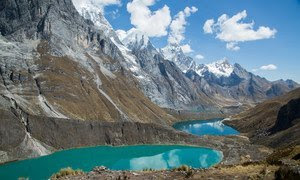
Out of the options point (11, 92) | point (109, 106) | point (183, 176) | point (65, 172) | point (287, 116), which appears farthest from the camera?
point (109, 106)

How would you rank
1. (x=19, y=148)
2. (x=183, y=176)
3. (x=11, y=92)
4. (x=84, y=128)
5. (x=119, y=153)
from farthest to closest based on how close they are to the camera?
(x=11, y=92) < (x=84, y=128) < (x=119, y=153) < (x=19, y=148) < (x=183, y=176)

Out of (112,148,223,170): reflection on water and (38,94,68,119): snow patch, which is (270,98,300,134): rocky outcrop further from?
(38,94,68,119): snow patch

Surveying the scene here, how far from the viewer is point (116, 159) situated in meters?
118

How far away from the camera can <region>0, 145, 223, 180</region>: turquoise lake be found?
95000 mm

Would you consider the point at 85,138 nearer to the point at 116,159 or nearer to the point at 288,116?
the point at 116,159

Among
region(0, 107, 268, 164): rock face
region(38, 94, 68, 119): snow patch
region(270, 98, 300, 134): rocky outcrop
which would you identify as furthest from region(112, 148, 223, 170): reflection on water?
region(38, 94, 68, 119): snow patch

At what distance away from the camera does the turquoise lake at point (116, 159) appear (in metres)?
95.0

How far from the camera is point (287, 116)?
172 metres

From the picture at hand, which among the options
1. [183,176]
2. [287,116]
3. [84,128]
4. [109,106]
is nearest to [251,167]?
[183,176]

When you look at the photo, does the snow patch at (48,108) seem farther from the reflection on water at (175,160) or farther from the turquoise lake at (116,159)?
the reflection on water at (175,160)

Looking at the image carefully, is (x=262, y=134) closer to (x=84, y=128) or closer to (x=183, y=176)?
(x=84, y=128)

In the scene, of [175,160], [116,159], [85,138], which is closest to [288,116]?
[175,160]

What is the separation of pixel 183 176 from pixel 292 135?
11232 centimetres

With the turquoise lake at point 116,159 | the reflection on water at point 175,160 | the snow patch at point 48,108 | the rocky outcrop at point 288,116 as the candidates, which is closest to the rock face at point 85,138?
the turquoise lake at point 116,159
